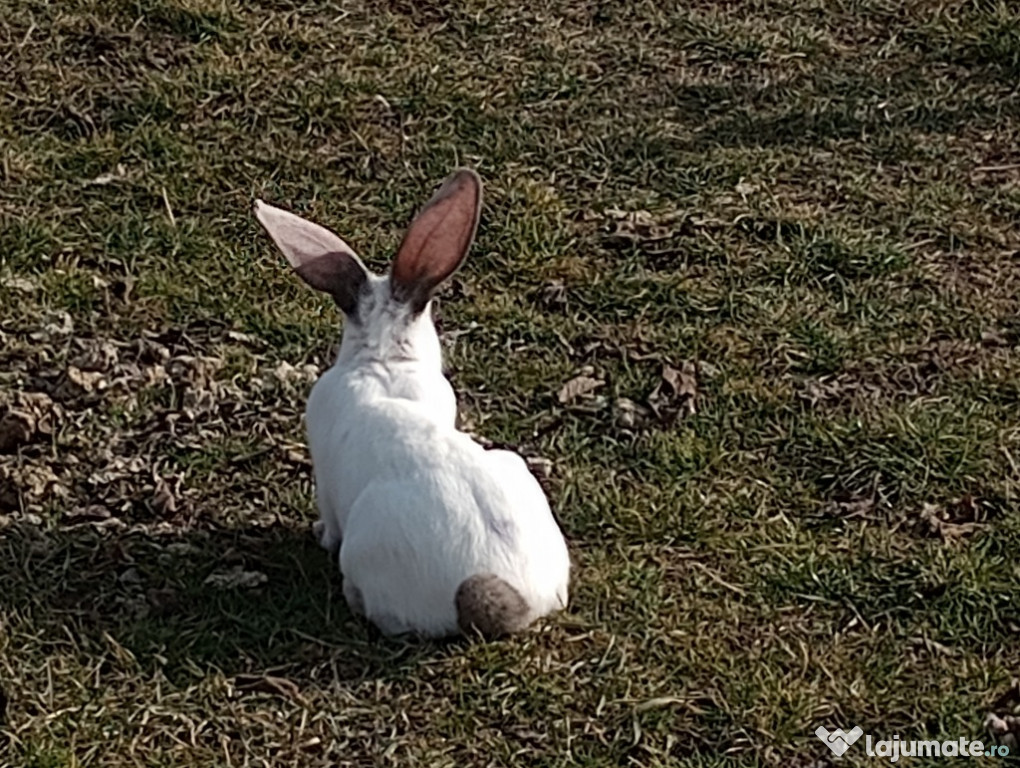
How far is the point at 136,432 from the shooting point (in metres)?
5.03

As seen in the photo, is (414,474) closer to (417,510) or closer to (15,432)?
(417,510)

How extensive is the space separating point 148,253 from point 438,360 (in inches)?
62.5

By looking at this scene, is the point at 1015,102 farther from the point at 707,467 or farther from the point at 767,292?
the point at 707,467

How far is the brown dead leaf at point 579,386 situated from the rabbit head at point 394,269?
0.74 meters

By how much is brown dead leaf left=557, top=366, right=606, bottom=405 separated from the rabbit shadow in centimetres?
98

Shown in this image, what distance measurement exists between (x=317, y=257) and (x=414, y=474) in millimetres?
721

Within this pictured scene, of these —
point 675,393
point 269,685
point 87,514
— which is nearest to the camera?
point 269,685

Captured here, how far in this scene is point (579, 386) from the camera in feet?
17.4

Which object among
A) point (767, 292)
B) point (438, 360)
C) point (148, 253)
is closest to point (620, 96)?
point (767, 292)

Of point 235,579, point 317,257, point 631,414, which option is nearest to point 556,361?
point 631,414

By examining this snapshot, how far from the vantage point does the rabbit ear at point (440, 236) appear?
14.6 feet

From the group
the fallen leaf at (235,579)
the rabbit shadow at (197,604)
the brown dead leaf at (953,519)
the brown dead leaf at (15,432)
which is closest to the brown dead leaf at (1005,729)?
the brown dead leaf at (953,519)

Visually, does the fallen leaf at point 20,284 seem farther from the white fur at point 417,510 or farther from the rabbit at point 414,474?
the white fur at point 417,510

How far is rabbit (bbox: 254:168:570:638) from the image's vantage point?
4.01 meters
